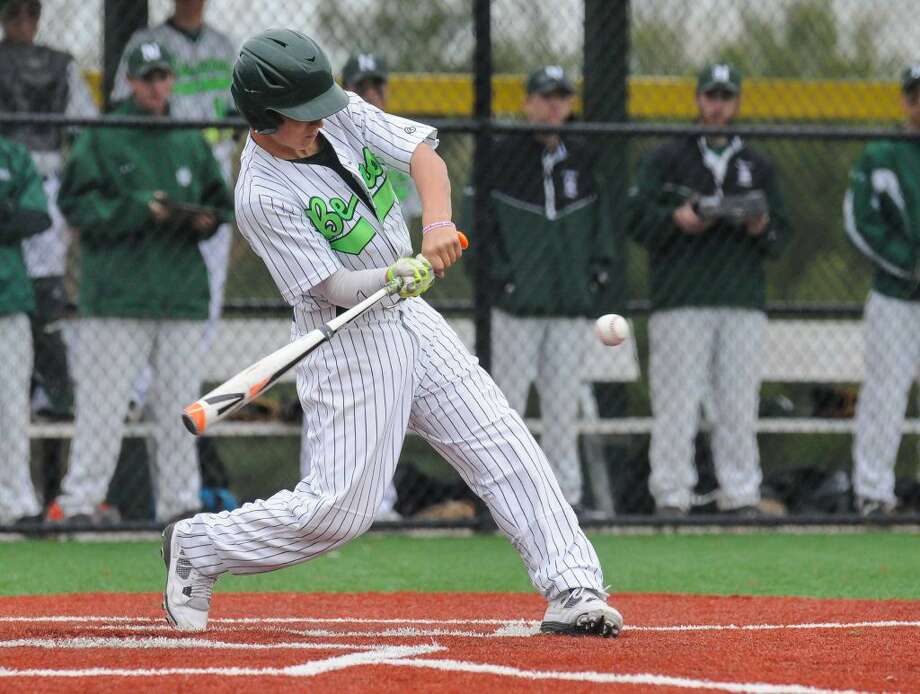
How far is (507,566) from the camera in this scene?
654cm

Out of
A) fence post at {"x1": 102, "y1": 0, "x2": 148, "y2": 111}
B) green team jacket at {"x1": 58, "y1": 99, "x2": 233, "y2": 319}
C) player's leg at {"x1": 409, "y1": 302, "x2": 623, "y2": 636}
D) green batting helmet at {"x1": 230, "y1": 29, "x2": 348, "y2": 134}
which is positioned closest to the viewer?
green batting helmet at {"x1": 230, "y1": 29, "x2": 348, "y2": 134}

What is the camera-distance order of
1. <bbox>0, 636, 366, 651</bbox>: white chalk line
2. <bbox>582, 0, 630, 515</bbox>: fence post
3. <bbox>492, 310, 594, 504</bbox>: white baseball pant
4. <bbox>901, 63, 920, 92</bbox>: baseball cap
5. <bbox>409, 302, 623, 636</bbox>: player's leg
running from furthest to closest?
<bbox>582, 0, 630, 515</bbox>: fence post
<bbox>901, 63, 920, 92</bbox>: baseball cap
<bbox>492, 310, 594, 504</bbox>: white baseball pant
<bbox>409, 302, 623, 636</bbox>: player's leg
<bbox>0, 636, 366, 651</bbox>: white chalk line

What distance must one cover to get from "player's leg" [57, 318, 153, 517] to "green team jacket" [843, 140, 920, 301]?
3534 mm

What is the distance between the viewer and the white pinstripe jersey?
411cm

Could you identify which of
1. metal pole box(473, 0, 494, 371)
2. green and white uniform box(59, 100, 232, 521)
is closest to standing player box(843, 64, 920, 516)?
metal pole box(473, 0, 494, 371)

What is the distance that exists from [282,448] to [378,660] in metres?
7.02

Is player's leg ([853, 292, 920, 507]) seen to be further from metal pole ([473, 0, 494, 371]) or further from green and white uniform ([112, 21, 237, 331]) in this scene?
green and white uniform ([112, 21, 237, 331])

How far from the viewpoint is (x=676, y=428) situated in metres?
7.76

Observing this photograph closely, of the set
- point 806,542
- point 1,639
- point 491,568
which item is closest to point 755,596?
point 491,568

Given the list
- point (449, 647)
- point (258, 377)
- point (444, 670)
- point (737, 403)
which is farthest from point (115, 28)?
point (444, 670)

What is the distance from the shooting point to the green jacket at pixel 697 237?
775 cm

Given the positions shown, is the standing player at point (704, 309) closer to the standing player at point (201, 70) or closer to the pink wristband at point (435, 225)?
the standing player at point (201, 70)

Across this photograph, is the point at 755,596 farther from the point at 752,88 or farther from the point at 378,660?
the point at 752,88

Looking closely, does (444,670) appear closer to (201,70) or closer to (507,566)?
(507,566)
